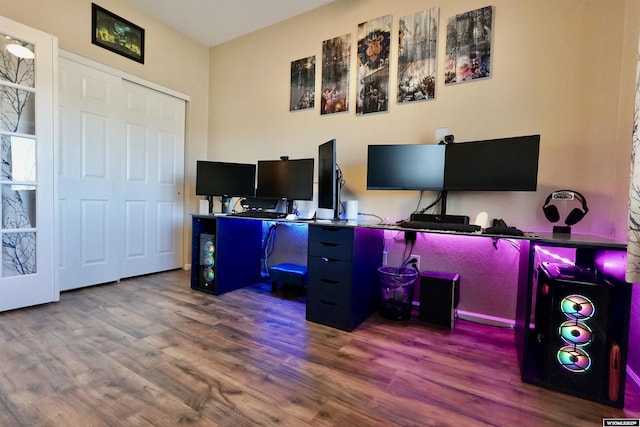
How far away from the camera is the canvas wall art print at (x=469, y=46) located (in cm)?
210

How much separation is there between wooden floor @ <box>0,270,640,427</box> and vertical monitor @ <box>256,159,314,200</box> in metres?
1.09

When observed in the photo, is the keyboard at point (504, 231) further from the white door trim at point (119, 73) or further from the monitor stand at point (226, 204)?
the white door trim at point (119, 73)

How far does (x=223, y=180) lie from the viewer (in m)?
3.01

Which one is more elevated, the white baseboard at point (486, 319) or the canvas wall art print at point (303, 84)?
the canvas wall art print at point (303, 84)

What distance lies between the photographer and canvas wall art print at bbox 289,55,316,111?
290 centimetres

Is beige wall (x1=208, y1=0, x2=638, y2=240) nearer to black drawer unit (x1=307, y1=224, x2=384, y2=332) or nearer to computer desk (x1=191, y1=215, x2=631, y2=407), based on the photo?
computer desk (x1=191, y1=215, x2=631, y2=407)

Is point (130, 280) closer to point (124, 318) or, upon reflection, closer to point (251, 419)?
point (124, 318)

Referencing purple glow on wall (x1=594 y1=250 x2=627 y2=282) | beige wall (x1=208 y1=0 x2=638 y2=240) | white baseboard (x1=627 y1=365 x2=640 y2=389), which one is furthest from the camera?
beige wall (x1=208 y1=0 x2=638 y2=240)

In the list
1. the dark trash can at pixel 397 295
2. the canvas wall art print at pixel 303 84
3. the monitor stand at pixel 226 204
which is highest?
the canvas wall art print at pixel 303 84

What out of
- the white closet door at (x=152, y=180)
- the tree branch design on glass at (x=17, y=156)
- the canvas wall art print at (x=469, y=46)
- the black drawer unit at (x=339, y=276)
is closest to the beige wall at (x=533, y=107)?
the canvas wall art print at (x=469, y=46)

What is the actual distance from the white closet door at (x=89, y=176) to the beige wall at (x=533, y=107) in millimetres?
1982

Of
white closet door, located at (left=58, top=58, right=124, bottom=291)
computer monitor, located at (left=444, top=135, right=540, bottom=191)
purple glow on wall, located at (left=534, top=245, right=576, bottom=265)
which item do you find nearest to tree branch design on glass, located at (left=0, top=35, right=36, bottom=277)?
white closet door, located at (left=58, top=58, right=124, bottom=291)

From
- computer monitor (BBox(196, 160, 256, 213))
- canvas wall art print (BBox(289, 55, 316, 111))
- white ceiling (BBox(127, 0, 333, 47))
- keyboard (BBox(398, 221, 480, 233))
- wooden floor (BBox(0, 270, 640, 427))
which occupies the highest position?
white ceiling (BBox(127, 0, 333, 47))

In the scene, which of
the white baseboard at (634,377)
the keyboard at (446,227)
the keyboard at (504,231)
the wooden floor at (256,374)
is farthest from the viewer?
the keyboard at (446,227)
